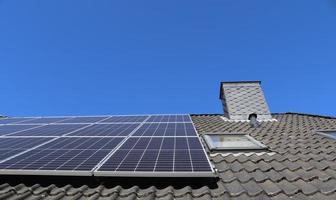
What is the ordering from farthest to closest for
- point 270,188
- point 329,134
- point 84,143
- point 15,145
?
1. point 329,134
2. point 84,143
3. point 15,145
4. point 270,188

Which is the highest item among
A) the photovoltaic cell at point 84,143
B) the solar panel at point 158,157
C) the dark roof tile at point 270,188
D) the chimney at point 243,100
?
the chimney at point 243,100

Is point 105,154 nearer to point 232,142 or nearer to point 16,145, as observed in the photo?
point 16,145

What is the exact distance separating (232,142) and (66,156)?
4.16 m

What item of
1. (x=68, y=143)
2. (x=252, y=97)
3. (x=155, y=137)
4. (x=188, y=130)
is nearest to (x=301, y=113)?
(x=252, y=97)

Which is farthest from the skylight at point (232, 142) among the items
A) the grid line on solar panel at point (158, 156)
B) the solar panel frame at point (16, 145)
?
the solar panel frame at point (16, 145)

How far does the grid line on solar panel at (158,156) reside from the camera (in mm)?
4602

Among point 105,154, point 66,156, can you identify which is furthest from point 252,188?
point 66,156

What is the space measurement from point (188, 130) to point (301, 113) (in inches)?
308

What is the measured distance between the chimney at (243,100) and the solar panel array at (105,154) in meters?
5.20

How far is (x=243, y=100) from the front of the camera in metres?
12.7

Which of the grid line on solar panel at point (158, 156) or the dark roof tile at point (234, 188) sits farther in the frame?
the grid line on solar panel at point (158, 156)

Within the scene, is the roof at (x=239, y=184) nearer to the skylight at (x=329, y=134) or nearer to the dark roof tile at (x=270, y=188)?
the dark roof tile at (x=270, y=188)

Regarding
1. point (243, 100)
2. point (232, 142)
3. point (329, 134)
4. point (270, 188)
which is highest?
point (243, 100)

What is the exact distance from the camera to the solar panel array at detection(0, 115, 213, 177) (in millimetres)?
4516
